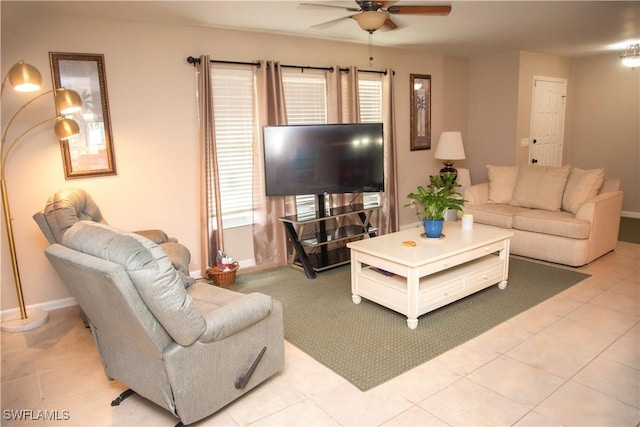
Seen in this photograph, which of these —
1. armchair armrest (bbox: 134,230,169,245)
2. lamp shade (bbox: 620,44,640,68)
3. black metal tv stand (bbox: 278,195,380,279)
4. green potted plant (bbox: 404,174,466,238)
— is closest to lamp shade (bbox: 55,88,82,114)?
armchair armrest (bbox: 134,230,169,245)

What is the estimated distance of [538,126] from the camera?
21.6ft

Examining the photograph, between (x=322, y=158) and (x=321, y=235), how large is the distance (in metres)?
0.82

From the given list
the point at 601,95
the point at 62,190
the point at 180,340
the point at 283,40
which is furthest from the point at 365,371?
the point at 601,95

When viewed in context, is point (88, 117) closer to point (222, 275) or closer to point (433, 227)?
point (222, 275)

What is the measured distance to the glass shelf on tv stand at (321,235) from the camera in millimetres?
4398

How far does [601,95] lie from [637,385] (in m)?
5.87

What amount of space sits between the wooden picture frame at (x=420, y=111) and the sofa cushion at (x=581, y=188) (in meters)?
2.04

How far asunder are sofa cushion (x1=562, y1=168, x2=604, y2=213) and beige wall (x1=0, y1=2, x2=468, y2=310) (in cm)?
316

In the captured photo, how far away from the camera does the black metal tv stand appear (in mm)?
4398

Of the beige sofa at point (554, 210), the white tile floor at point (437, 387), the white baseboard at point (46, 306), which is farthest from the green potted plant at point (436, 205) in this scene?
the white baseboard at point (46, 306)

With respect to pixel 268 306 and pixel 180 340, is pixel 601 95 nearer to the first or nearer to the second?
pixel 268 306

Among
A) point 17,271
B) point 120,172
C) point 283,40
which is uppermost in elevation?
point 283,40

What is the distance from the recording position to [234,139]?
4469 millimetres

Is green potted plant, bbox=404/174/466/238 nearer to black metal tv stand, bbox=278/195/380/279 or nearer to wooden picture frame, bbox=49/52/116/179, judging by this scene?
black metal tv stand, bbox=278/195/380/279
